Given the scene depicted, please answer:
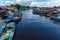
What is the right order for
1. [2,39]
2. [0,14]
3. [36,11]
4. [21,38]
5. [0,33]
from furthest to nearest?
[36,11]
[0,14]
[21,38]
[0,33]
[2,39]

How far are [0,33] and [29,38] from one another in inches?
172

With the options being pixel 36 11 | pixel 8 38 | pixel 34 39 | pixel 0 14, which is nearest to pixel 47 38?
pixel 34 39

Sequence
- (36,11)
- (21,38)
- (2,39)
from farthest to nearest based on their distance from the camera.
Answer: (36,11)
(21,38)
(2,39)

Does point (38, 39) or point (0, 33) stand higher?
point (0, 33)

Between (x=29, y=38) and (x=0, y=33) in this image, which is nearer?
(x=0, y=33)

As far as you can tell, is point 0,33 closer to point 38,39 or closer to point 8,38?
point 8,38

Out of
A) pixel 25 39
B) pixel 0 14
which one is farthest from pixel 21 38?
pixel 0 14

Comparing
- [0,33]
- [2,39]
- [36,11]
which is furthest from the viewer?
[36,11]

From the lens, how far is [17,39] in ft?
61.9

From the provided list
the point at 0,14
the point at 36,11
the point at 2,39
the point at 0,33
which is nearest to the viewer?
the point at 2,39

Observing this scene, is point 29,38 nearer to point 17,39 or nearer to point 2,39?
point 17,39

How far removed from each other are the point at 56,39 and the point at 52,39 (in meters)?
0.61

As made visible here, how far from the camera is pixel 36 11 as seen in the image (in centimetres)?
6681

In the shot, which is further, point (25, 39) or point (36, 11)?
point (36, 11)
